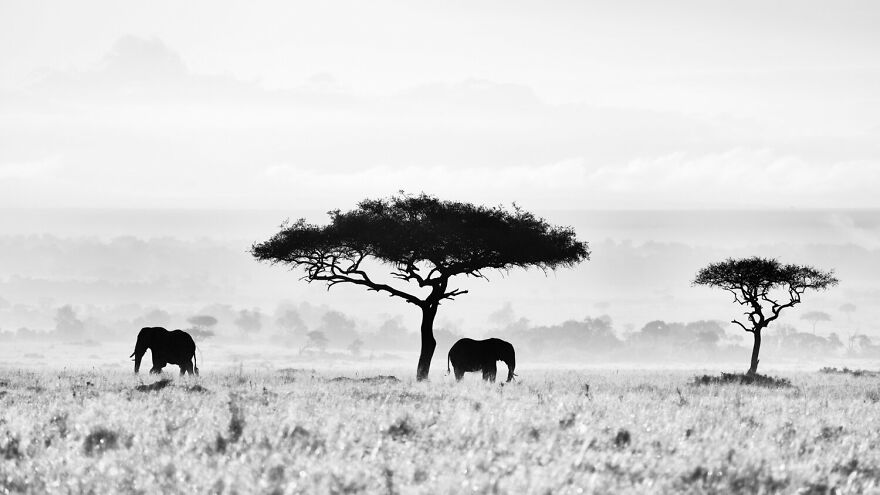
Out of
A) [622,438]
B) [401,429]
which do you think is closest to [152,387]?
[401,429]

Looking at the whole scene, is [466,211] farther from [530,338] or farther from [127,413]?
[530,338]

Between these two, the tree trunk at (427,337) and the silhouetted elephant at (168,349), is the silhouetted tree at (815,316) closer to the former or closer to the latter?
the tree trunk at (427,337)

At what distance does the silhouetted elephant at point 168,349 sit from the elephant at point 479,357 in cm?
996

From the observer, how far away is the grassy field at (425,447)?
10898 millimetres

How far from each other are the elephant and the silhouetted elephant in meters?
9.96

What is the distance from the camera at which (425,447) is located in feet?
41.7

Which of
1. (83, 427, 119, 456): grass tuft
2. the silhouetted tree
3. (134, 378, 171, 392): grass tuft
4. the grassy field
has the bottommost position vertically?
(134, 378, 171, 392): grass tuft

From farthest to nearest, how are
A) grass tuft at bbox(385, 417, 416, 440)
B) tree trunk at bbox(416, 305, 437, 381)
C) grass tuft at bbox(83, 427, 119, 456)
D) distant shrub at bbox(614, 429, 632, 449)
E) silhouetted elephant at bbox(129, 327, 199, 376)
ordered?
tree trunk at bbox(416, 305, 437, 381), silhouetted elephant at bbox(129, 327, 199, 376), grass tuft at bbox(385, 417, 416, 440), distant shrub at bbox(614, 429, 632, 449), grass tuft at bbox(83, 427, 119, 456)

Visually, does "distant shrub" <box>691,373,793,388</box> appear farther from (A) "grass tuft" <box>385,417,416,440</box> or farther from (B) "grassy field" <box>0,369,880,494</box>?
(A) "grass tuft" <box>385,417,416,440</box>

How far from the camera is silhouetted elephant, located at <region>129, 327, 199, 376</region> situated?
3709cm

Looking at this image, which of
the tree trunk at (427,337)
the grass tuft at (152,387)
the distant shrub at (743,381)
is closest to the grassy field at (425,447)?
the grass tuft at (152,387)

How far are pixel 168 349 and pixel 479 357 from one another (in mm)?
11960

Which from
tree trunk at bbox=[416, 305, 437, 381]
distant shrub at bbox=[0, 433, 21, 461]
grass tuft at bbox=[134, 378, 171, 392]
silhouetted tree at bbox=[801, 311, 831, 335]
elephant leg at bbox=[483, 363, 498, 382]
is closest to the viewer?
distant shrub at bbox=[0, 433, 21, 461]

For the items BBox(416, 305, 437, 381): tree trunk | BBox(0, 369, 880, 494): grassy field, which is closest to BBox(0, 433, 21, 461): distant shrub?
BBox(0, 369, 880, 494): grassy field
